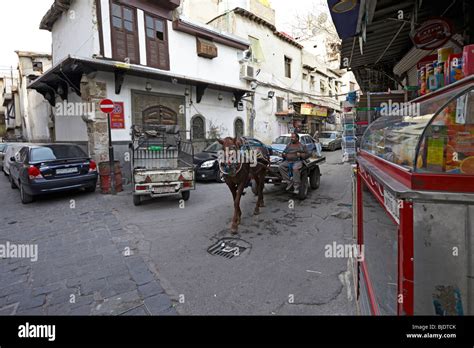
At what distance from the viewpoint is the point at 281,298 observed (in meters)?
3.08

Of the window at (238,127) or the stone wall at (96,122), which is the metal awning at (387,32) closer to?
the window at (238,127)

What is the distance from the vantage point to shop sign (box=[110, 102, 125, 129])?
1070 cm

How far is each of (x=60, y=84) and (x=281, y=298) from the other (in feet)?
45.5

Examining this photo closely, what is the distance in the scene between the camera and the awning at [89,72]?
9547 mm

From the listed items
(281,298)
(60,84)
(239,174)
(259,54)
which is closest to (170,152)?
(239,174)

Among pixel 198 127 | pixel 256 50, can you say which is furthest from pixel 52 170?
pixel 256 50

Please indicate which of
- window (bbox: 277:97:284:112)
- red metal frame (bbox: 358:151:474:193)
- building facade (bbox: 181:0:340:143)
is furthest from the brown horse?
window (bbox: 277:97:284:112)

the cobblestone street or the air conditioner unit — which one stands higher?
the air conditioner unit

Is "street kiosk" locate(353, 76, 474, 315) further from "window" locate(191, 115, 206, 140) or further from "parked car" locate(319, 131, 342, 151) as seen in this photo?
"parked car" locate(319, 131, 342, 151)

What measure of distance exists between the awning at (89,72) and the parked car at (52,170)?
326 cm

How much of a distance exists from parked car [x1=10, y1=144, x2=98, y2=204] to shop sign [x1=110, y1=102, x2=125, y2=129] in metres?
2.48

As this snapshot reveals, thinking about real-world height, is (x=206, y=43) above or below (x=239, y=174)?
above

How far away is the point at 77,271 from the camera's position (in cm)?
380
